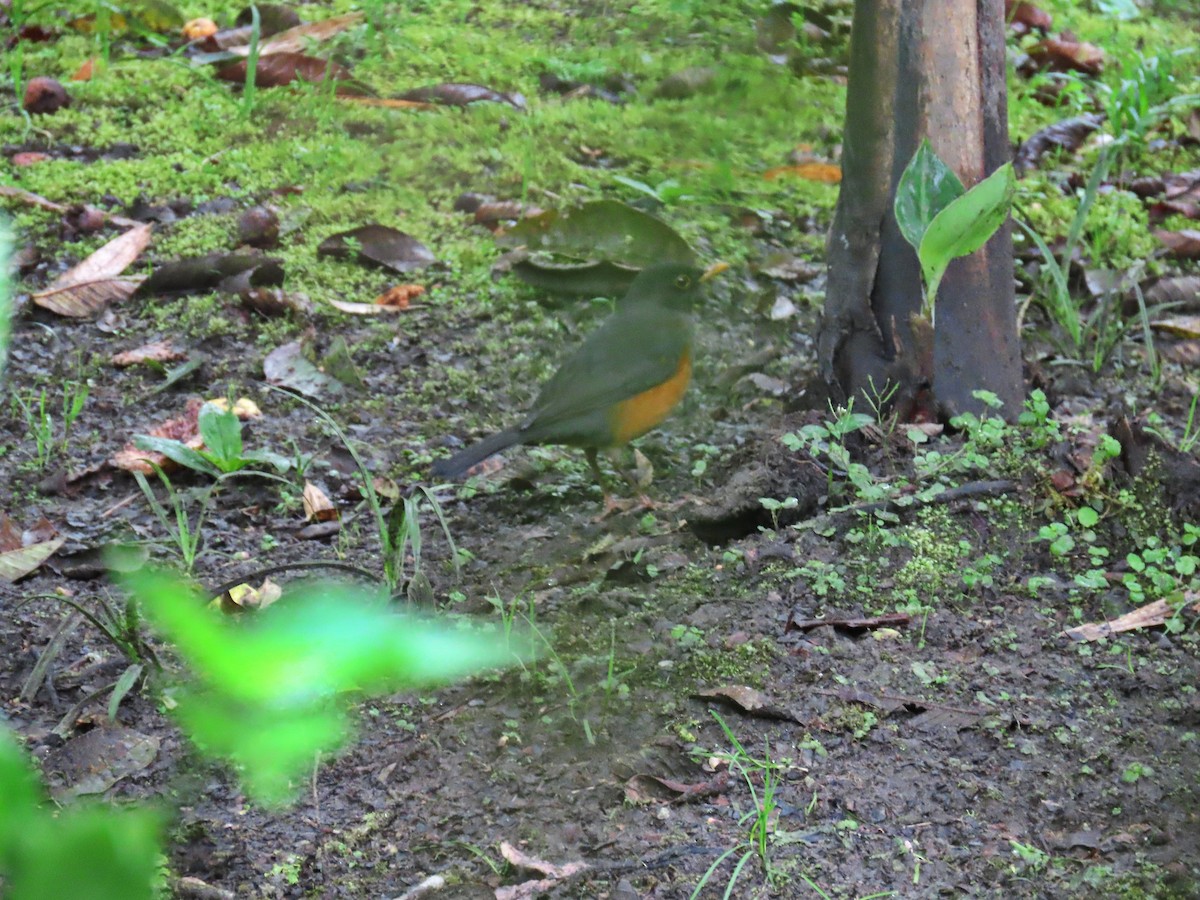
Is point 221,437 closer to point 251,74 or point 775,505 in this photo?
point 775,505

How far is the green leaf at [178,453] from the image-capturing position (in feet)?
11.5

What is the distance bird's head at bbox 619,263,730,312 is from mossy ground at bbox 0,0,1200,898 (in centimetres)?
28

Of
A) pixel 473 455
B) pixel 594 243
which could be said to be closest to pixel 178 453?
pixel 473 455

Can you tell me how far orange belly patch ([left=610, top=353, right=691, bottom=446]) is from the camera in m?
3.75

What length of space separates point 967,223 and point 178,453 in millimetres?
2236

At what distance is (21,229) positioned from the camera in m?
4.46

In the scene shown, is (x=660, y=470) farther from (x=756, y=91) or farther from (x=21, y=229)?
(x=756, y=91)

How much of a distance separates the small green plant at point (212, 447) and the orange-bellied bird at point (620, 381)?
0.56 metres

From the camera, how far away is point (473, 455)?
11.4 feet

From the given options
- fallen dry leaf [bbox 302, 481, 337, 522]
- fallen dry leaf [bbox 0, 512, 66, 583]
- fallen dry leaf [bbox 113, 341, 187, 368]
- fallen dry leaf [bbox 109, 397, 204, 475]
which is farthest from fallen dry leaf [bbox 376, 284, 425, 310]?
fallen dry leaf [bbox 0, 512, 66, 583]

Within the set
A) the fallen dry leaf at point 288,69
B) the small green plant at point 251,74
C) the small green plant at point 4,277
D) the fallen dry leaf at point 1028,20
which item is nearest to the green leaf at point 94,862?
the small green plant at point 4,277

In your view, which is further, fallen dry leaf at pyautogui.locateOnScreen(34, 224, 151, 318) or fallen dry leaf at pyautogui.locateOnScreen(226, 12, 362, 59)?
fallen dry leaf at pyautogui.locateOnScreen(226, 12, 362, 59)

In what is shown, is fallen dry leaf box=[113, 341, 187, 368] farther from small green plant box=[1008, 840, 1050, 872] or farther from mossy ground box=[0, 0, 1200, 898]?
small green plant box=[1008, 840, 1050, 872]

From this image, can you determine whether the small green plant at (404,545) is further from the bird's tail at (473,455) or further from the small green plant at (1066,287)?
the small green plant at (1066,287)
